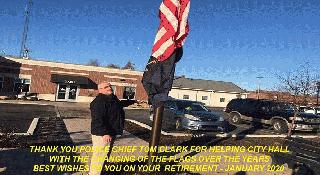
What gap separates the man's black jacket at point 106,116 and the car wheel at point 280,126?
13.9 meters

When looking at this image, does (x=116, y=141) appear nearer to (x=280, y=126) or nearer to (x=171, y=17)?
(x=171, y=17)

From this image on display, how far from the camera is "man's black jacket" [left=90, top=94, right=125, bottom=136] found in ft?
20.6

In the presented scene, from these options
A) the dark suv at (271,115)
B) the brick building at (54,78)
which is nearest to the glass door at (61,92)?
the brick building at (54,78)

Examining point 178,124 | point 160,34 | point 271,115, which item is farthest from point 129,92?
point 160,34

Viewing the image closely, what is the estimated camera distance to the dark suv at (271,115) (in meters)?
18.0

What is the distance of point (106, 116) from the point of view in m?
6.43

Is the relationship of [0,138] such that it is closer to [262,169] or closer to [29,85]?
[262,169]

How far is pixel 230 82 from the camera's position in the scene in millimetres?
60594

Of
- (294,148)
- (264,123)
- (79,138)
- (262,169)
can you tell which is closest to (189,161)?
(262,169)

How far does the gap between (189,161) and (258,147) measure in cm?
440

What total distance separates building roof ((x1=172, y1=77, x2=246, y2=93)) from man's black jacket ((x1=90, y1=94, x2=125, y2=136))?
146ft

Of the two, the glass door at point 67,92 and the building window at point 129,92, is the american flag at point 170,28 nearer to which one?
the glass door at point 67,92

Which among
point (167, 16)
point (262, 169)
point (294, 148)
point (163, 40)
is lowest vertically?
point (262, 169)

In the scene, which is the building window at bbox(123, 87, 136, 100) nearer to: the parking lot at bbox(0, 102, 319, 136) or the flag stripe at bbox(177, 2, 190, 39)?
the parking lot at bbox(0, 102, 319, 136)
